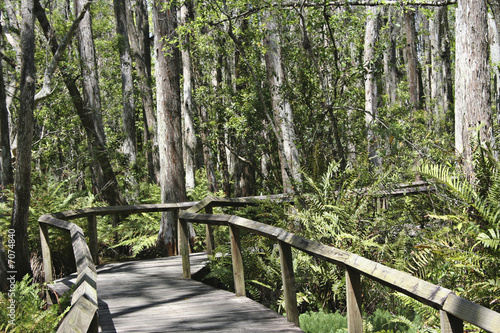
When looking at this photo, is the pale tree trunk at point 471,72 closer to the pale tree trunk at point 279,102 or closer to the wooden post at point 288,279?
the pale tree trunk at point 279,102

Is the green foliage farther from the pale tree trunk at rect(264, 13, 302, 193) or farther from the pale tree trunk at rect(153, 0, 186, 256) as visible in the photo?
the pale tree trunk at rect(264, 13, 302, 193)

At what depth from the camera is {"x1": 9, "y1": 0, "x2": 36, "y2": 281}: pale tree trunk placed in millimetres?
8594

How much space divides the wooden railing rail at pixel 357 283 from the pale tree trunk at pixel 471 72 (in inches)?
168

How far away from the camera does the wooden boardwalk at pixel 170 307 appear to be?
5059 mm

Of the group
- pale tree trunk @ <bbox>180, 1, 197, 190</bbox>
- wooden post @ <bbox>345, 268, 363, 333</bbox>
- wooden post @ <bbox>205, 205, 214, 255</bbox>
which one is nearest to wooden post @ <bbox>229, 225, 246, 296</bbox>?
wooden post @ <bbox>205, 205, 214, 255</bbox>

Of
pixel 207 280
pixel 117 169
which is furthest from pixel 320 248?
pixel 117 169

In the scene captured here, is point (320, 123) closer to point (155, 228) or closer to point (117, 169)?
point (155, 228)

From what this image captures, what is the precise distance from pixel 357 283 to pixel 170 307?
9.43 ft

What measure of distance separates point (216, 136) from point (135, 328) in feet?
44.5

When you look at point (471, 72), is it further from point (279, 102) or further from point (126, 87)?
point (126, 87)

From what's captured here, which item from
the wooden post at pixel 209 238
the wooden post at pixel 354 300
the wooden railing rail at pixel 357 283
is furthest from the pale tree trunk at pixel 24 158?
the wooden post at pixel 354 300

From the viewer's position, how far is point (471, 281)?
5105 millimetres

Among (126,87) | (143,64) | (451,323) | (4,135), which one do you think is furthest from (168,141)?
(143,64)

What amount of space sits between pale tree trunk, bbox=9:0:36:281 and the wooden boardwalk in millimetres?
1549
